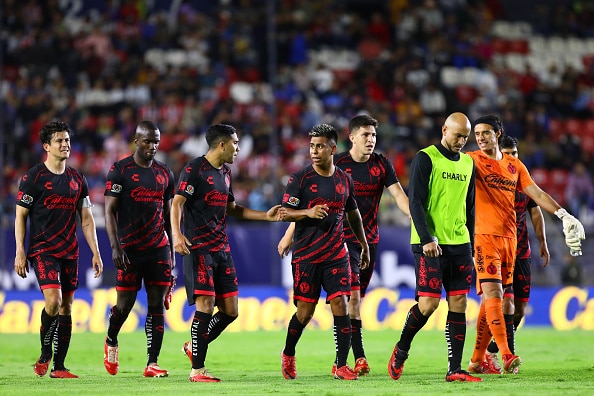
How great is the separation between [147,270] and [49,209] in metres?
1.12

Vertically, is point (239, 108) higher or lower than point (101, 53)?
lower

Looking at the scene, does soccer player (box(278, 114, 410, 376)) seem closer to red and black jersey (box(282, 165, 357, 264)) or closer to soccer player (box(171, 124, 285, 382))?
red and black jersey (box(282, 165, 357, 264))

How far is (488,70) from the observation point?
84.9 feet

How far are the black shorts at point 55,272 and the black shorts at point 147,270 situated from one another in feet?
1.52

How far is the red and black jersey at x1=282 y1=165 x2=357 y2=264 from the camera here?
9.92 metres

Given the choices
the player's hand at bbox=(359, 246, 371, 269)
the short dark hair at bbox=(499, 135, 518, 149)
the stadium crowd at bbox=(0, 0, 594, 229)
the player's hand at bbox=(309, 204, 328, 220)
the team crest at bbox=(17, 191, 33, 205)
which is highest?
the stadium crowd at bbox=(0, 0, 594, 229)

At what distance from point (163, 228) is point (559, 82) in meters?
17.5

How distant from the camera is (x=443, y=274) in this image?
9.62 m

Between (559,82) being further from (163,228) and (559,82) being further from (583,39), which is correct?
(163,228)

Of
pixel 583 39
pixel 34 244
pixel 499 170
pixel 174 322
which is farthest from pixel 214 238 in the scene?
pixel 583 39

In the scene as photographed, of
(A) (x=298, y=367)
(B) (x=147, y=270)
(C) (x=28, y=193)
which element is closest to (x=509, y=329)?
(A) (x=298, y=367)

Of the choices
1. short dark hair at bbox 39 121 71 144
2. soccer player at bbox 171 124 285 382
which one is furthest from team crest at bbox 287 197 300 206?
short dark hair at bbox 39 121 71 144

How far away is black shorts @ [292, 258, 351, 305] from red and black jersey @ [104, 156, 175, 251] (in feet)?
5.25

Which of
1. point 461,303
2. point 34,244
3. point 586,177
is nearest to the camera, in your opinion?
point 461,303
